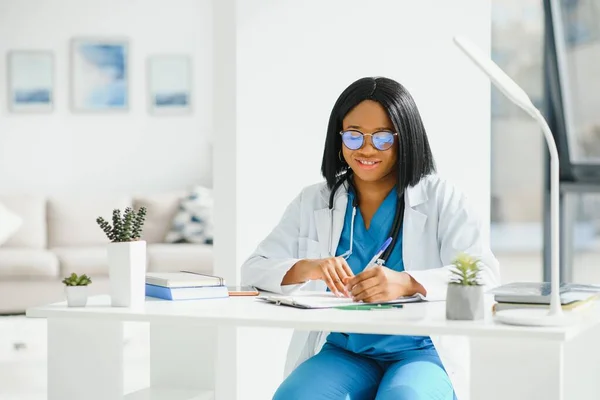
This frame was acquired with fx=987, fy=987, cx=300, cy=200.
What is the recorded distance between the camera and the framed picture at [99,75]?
7816 millimetres

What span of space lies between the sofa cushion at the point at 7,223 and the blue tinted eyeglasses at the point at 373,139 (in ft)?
16.6

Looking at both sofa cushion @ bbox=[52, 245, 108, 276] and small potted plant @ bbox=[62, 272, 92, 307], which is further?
sofa cushion @ bbox=[52, 245, 108, 276]

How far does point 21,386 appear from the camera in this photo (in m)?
4.31

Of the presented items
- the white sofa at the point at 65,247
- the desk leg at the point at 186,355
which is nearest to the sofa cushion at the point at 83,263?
the white sofa at the point at 65,247

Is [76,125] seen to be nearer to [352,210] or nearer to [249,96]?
[249,96]

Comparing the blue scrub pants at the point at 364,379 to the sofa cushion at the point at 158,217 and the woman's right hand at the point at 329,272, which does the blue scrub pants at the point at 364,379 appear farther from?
the sofa cushion at the point at 158,217

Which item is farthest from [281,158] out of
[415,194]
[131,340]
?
[131,340]

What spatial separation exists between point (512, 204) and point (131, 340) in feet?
7.46

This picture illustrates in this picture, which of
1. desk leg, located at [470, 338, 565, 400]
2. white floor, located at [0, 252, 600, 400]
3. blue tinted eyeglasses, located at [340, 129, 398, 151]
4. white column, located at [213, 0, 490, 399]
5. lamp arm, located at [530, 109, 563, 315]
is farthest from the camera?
white floor, located at [0, 252, 600, 400]

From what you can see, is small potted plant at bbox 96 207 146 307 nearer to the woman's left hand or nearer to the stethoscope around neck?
the woman's left hand

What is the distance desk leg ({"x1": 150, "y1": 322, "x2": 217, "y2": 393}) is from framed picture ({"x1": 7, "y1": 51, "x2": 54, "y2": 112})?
5.61 metres

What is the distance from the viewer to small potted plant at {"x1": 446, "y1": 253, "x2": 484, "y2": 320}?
1918 millimetres

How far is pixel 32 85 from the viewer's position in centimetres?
782

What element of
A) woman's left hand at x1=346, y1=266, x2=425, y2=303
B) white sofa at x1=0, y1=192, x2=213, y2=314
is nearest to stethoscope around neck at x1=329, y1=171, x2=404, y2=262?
woman's left hand at x1=346, y1=266, x2=425, y2=303
